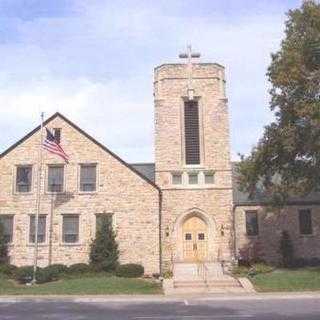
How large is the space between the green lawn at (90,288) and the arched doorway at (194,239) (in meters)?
6.84

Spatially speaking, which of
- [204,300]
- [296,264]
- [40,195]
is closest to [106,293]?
[204,300]

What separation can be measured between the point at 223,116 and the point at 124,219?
9046 mm

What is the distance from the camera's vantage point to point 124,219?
3459 cm

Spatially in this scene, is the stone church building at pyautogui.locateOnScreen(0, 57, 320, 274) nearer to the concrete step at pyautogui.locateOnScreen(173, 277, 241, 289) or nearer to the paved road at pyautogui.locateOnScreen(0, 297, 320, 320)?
the concrete step at pyautogui.locateOnScreen(173, 277, 241, 289)

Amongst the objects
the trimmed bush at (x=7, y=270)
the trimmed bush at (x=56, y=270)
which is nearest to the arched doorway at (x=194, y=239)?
the trimmed bush at (x=56, y=270)

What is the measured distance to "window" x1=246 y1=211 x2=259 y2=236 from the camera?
3791 cm

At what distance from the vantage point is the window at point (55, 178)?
35.3 m

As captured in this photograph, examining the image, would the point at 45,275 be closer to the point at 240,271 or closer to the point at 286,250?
the point at 240,271

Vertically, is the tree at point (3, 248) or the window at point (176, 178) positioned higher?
the window at point (176, 178)

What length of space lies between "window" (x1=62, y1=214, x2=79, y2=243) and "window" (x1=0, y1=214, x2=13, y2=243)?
3.12 m

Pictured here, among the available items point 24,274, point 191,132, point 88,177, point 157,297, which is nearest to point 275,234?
point 191,132

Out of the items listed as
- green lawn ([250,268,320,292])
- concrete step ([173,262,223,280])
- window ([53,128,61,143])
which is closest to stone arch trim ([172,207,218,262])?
concrete step ([173,262,223,280])

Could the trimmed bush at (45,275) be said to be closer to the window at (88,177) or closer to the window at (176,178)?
the window at (88,177)

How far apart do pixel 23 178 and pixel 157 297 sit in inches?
561
